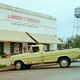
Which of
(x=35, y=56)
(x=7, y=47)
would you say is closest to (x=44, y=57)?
(x=35, y=56)

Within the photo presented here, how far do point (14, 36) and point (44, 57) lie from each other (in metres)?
8.96

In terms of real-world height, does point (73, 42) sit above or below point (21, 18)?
below

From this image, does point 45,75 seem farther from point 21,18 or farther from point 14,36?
point 21,18

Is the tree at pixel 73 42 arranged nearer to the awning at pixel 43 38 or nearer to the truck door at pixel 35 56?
the awning at pixel 43 38

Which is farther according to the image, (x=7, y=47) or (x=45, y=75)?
(x=7, y=47)

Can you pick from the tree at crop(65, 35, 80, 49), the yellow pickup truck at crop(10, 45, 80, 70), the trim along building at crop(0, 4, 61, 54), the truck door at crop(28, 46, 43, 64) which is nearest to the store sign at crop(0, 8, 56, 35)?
the trim along building at crop(0, 4, 61, 54)

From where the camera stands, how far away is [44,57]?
88.1ft

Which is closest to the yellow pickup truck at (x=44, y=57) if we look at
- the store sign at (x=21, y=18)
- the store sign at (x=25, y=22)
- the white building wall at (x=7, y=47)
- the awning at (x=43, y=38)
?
the white building wall at (x=7, y=47)

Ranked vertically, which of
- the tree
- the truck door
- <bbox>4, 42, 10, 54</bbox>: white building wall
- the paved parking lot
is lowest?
the paved parking lot

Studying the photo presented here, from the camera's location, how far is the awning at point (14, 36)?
33.3 m

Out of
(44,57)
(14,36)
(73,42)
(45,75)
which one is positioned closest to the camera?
(45,75)

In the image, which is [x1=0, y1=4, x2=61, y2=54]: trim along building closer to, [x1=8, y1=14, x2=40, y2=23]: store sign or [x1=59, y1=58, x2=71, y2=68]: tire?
[x1=8, y1=14, x2=40, y2=23]: store sign

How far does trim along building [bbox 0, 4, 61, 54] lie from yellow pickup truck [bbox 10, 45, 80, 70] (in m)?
5.36

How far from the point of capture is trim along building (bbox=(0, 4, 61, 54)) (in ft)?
113
